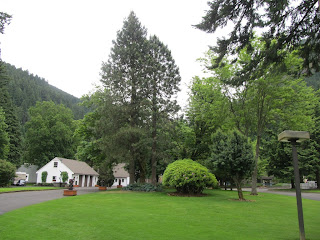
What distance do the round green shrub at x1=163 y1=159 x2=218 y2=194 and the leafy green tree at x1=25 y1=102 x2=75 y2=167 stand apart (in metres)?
39.2

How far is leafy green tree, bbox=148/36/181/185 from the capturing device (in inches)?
1001

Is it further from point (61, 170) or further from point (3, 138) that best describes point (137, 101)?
point (61, 170)

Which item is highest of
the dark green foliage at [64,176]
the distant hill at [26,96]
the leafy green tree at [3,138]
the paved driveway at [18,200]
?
the distant hill at [26,96]

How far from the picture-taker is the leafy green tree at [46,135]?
171ft

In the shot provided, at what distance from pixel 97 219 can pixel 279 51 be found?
8.88 meters

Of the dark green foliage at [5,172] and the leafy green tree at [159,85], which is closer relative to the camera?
the leafy green tree at [159,85]

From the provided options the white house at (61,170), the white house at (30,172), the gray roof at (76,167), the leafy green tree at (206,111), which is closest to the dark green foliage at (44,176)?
the white house at (61,170)

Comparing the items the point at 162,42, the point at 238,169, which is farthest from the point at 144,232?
the point at 162,42

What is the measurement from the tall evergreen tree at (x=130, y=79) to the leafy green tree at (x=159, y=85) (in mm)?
913

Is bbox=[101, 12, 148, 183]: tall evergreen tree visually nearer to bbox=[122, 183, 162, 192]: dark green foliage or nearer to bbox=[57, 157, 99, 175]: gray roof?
bbox=[122, 183, 162, 192]: dark green foliage

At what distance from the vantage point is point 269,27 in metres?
8.15

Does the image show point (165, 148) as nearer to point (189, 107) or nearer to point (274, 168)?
point (189, 107)

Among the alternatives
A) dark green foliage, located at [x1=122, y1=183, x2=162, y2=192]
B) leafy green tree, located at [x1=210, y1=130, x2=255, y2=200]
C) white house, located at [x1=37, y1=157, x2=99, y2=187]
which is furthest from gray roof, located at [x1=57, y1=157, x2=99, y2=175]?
leafy green tree, located at [x1=210, y1=130, x2=255, y2=200]

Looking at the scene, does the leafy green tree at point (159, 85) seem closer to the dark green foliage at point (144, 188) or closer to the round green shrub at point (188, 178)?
the dark green foliage at point (144, 188)
